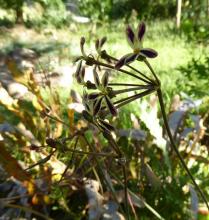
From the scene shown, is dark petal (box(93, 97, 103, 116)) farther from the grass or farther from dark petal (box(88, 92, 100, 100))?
the grass

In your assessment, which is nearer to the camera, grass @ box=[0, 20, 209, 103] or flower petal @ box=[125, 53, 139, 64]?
flower petal @ box=[125, 53, 139, 64]

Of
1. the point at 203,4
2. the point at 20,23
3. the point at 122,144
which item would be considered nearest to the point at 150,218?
the point at 122,144

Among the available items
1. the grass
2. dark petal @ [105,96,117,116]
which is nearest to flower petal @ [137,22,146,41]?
dark petal @ [105,96,117,116]

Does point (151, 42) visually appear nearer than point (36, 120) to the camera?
No

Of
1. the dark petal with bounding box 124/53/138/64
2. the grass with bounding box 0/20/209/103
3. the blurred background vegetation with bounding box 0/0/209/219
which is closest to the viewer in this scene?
the dark petal with bounding box 124/53/138/64

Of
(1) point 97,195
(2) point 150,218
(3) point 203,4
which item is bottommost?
(2) point 150,218

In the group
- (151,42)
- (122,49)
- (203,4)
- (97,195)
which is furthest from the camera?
(203,4)

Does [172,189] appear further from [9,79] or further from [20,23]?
[20,23]

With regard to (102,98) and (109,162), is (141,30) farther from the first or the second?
(109,162)

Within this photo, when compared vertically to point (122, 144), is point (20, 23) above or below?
above
